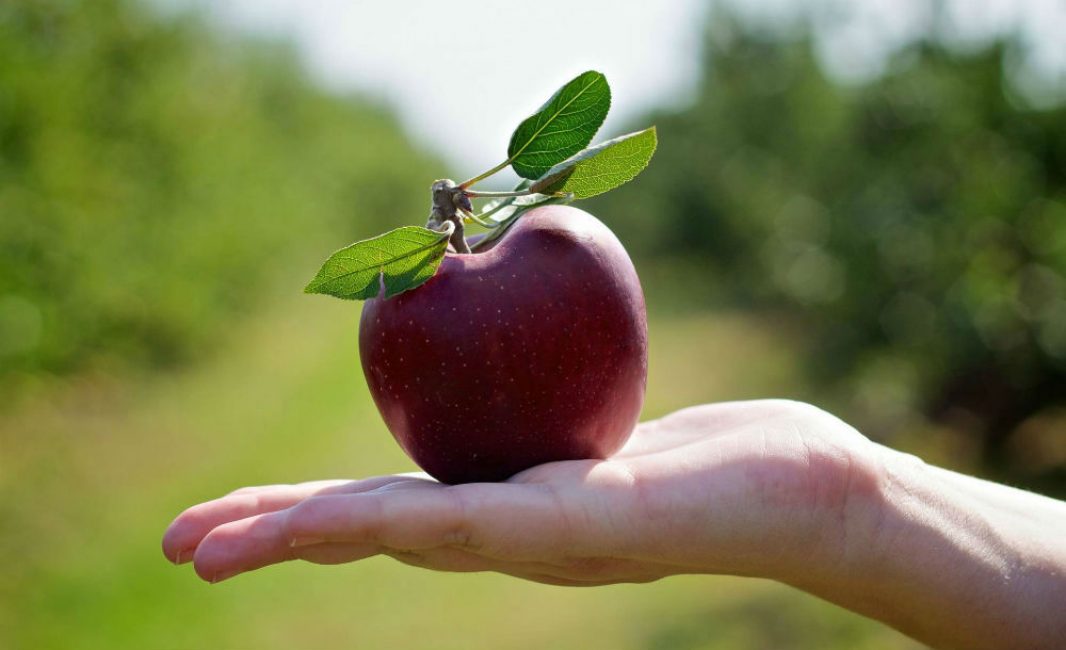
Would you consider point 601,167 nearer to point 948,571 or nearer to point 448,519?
point 448,519

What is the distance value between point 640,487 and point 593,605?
3024 millimetres

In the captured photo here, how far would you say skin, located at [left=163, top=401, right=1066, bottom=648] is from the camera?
1.33 meters

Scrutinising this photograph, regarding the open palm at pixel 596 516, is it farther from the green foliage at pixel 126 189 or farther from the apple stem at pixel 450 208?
the green foliage at pixel 126 189

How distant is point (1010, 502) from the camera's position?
1.69 meters

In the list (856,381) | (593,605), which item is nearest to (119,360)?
(593,605)

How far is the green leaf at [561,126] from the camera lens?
5.02ft

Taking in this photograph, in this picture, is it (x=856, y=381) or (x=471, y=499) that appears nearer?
(x=471, y=499)

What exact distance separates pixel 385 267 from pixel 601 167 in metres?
0.38

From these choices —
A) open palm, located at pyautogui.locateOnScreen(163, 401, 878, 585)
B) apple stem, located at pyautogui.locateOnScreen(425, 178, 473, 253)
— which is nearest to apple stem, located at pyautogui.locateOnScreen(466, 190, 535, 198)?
apple stem, located at pyautogui.locateOnScreen(425, 178, 473, 253)

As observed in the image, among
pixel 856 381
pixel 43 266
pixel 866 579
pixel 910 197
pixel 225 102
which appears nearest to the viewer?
pixel 866 579

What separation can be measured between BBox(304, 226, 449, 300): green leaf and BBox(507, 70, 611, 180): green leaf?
0.24 m

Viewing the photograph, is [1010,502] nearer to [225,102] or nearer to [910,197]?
[910,197]

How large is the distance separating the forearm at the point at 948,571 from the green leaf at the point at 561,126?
2.42ft

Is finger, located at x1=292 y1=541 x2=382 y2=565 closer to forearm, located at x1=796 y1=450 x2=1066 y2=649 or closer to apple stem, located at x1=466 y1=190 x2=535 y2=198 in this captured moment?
apple stem, located at x1=466 y1=190 x2=535 y2=198
